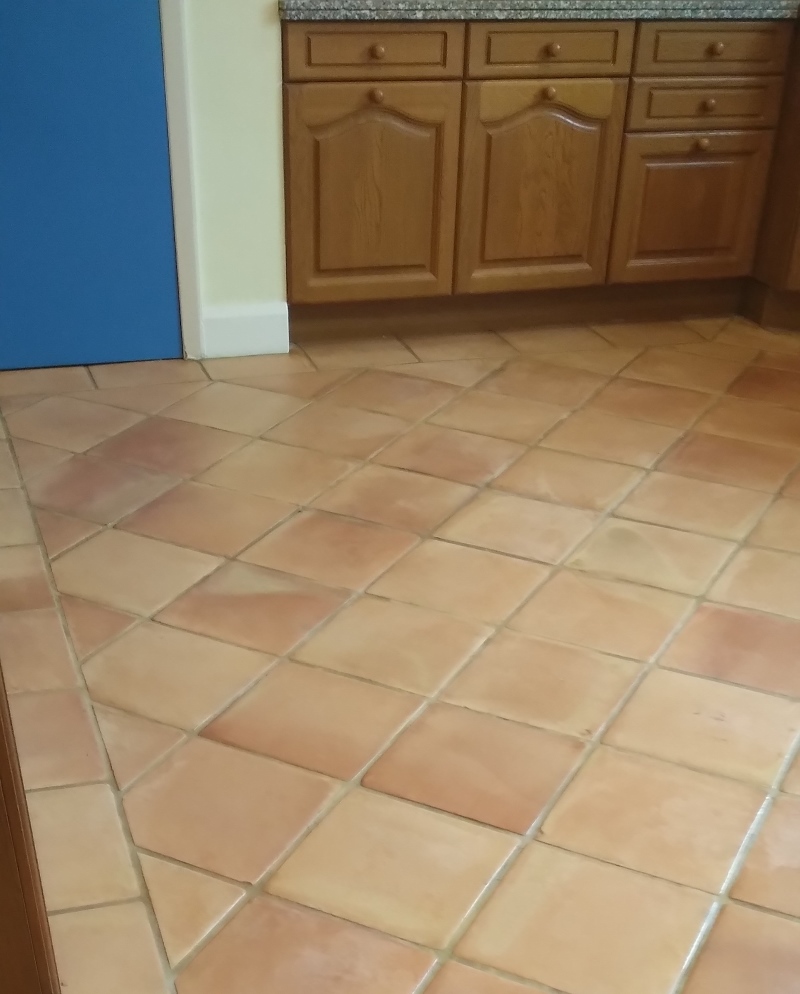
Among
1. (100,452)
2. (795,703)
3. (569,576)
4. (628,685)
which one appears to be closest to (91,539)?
(100,452)

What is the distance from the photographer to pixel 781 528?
2229 mm

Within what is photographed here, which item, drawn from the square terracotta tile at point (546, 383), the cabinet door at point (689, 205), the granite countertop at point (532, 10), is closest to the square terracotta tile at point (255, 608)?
the square terracotta tile at point (546, 383)

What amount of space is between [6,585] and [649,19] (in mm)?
2257

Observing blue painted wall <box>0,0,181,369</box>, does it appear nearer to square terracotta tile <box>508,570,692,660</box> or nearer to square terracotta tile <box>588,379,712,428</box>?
square terracotta tile <box>588,379,712,428</box>

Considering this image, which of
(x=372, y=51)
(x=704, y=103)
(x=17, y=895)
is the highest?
(x=372, y=51)

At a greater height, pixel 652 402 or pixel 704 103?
pixel 704 103

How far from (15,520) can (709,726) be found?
4.58 feet

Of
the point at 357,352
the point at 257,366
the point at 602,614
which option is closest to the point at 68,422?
the point at 257,366

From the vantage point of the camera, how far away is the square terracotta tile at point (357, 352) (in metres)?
3.05

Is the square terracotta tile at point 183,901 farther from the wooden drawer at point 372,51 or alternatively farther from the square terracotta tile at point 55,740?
the wooden drawer at point 372,51

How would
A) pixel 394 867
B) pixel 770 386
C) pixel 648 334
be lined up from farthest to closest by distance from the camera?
pixel 648 334
pixel 770 386
pixel 394 867

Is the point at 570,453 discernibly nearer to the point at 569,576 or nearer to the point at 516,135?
the point at 569,576

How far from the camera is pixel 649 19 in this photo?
2.97 meters

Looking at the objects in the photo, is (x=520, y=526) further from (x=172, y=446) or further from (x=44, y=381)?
(x=44, y=381)
